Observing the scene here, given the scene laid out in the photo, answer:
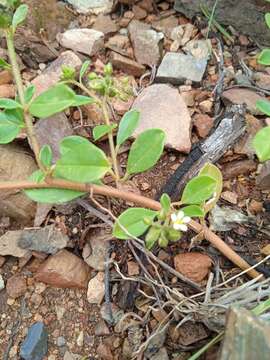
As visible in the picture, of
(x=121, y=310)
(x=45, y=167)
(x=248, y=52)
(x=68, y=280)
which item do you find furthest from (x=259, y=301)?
(x=248, y=52)

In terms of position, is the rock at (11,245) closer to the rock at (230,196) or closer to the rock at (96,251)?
the rock at (96,251)

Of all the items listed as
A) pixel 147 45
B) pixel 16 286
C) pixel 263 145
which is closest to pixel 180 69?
pixel 147 45

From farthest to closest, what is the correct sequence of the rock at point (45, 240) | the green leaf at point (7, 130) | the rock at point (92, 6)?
the rock at point (92, 6)
the rock at point (45, 240)
the green leaf at point (7, 130)

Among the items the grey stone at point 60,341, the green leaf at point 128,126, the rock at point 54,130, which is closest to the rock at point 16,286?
the grey stone at point 60,341

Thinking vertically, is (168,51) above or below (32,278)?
above

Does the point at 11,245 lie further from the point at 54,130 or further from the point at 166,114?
the point at 166,114

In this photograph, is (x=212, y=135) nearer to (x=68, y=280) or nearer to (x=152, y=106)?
(x=152, y=106)
